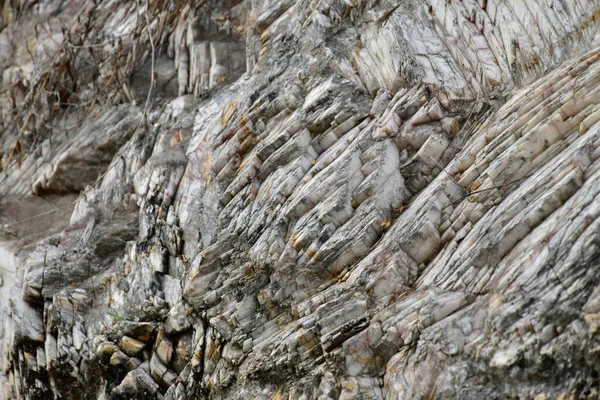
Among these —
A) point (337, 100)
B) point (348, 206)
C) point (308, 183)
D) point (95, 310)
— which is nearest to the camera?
point (348, 206)

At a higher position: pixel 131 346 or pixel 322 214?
pixel 322 214

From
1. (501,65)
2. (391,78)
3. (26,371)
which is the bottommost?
(26,371)

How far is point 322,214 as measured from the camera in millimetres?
5844

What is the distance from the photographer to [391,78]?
21.6 feet

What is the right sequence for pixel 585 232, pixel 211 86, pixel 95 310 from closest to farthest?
pixel 585 232
pixel 95 310
pixel 211 86

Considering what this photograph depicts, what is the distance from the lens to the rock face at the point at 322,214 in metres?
4.49

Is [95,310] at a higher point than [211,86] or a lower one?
lower

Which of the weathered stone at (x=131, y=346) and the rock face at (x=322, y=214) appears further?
the weathered stone at (x=131, y=346)

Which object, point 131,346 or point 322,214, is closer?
point 322,214

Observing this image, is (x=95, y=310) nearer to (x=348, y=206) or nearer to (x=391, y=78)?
(x=348, y=206)

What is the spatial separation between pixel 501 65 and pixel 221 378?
154 inches

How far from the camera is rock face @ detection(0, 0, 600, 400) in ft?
14.7

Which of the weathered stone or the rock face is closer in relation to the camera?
the rock face

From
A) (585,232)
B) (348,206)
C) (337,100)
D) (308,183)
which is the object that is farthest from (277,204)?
(585,232)
